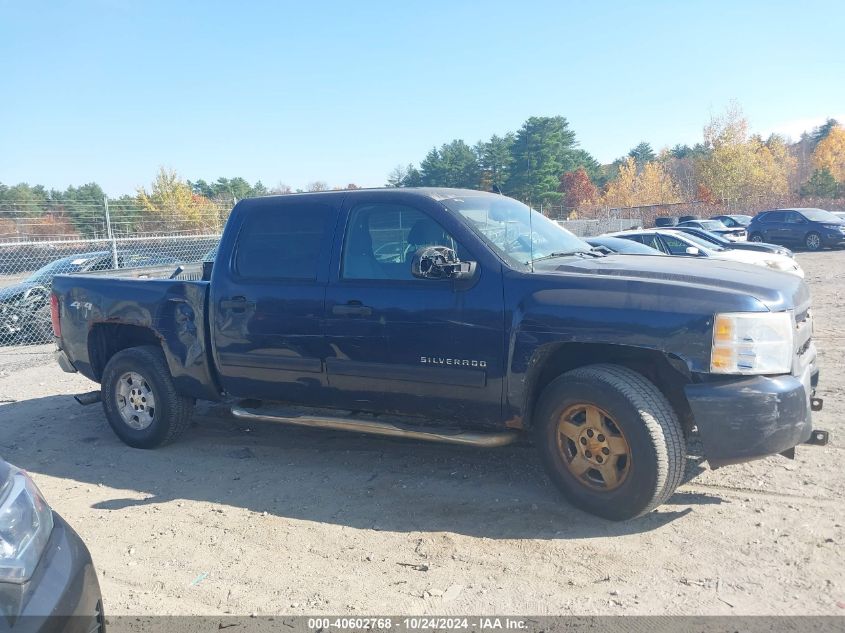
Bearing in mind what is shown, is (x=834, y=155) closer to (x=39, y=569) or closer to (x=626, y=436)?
(x=626, y=436)

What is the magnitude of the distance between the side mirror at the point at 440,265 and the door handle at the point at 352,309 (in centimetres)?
49

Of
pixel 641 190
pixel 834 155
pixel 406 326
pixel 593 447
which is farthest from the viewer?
pixel 834 155

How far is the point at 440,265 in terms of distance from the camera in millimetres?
4395

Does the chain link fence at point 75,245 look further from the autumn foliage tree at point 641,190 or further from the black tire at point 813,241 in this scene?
the autumn foliage tree at point 641,190

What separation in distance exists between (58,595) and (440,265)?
2701mm

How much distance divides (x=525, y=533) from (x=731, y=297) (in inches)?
67.8

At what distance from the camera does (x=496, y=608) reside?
3.30 meters

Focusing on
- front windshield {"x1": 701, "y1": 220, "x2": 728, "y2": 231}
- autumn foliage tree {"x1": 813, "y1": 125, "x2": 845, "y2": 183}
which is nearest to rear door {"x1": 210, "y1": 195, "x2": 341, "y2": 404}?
front windshield {"x1": 701, "y1": 220, "x2": 728, "y2": 231}

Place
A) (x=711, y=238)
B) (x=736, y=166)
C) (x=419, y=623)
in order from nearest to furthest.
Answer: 1. (x=419, y=623)
2. (x=711, y=238)
3. (x=736, y=166)

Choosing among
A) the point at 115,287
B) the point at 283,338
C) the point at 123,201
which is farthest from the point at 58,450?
the point at 123,201

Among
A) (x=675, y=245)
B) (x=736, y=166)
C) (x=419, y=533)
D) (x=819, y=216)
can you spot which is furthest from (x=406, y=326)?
(x=736, y=166)

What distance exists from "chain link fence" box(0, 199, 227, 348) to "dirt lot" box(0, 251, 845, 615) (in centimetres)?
302

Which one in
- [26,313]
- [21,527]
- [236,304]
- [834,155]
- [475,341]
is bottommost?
[26,313]

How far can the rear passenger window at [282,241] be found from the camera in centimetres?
516
